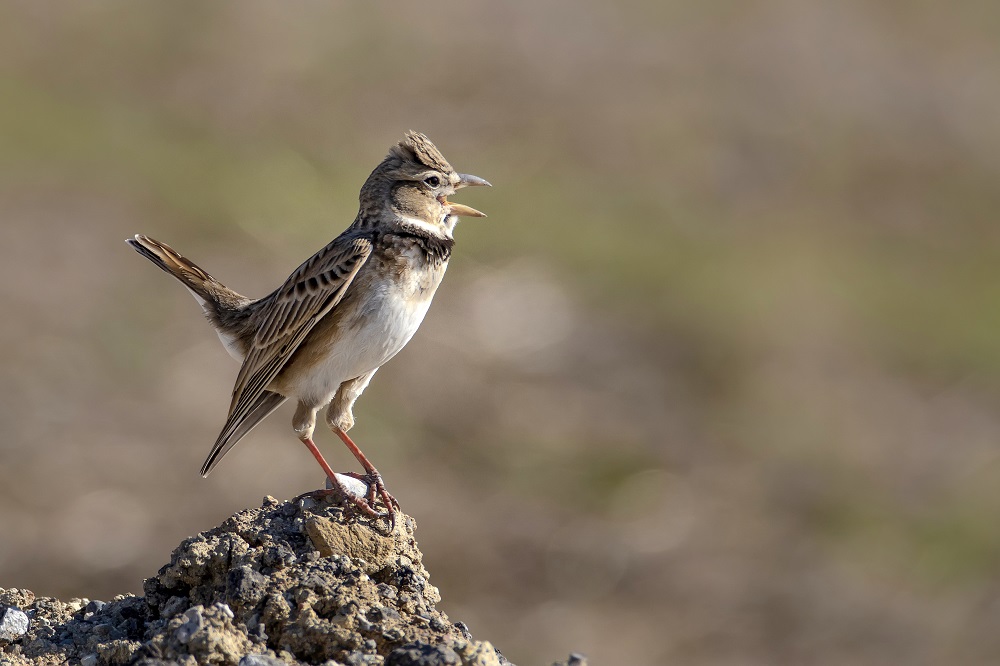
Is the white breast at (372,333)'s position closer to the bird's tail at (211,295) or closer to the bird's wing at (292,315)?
the bird's wing at (292,315)

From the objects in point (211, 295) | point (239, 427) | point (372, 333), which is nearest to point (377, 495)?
point (372, 333)

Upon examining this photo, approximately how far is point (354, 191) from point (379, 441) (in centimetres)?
586

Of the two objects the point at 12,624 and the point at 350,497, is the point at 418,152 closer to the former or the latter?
the point at 350,497

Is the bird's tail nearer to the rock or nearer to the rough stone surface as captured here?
the rough stone surface

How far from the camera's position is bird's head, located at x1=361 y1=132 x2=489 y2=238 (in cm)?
798

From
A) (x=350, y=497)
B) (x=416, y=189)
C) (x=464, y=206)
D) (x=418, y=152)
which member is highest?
(x=418, y=152)

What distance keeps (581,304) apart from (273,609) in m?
14.4

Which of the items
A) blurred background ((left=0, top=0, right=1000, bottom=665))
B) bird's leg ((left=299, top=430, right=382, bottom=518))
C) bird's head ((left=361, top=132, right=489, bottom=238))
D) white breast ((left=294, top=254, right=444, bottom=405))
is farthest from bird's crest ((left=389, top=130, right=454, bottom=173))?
blurred background ((left=0, top=0, right=1000, bottom=665))

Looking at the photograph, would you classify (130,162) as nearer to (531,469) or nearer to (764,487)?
(531,469)

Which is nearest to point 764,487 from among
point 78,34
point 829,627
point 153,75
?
point 829,627

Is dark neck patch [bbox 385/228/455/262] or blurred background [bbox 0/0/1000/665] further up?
blurred background [bbox 0/0/1000/665]

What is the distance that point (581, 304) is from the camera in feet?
65.9

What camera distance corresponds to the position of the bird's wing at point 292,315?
300 inches

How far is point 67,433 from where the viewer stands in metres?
15.7
